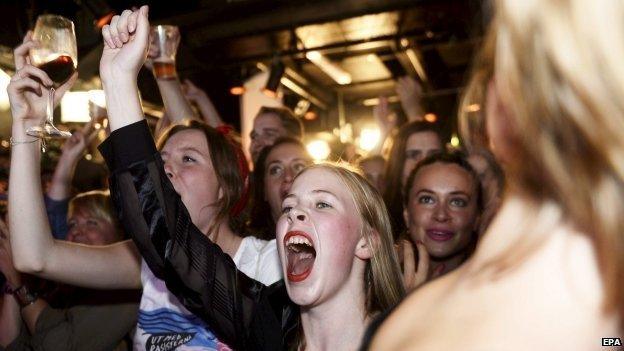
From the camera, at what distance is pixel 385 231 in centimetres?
176

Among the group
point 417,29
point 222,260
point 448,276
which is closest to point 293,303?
point 222,260

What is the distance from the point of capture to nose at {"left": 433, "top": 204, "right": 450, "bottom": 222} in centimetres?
267

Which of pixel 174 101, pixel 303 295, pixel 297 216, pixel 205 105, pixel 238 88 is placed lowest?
pixel 303 295

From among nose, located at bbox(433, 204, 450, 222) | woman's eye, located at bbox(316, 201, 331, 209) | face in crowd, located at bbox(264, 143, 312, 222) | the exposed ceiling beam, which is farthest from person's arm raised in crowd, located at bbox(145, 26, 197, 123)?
the exposed ceiling beam

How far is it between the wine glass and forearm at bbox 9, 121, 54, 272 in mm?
76

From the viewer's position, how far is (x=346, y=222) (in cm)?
169

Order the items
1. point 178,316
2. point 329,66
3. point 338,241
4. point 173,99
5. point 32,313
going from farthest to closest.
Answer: point 329,66 < point 173,99 < point 32,313 < point 178,316 < point 338,241

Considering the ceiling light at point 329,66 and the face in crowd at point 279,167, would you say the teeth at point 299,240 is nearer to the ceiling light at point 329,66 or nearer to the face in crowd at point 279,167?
the face in crowd at point 279,167

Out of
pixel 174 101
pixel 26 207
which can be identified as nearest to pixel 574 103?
pixel 26 207

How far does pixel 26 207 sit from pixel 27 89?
14.0 inches

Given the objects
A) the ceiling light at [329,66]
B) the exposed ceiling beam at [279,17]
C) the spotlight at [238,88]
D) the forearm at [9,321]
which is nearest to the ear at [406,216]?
the forearm at [9,321]

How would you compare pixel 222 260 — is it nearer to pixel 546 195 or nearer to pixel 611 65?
pixel 546 195

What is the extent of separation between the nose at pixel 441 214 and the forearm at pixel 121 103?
5.32ft

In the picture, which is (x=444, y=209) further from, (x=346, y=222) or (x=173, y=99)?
(x=173, y=99)
